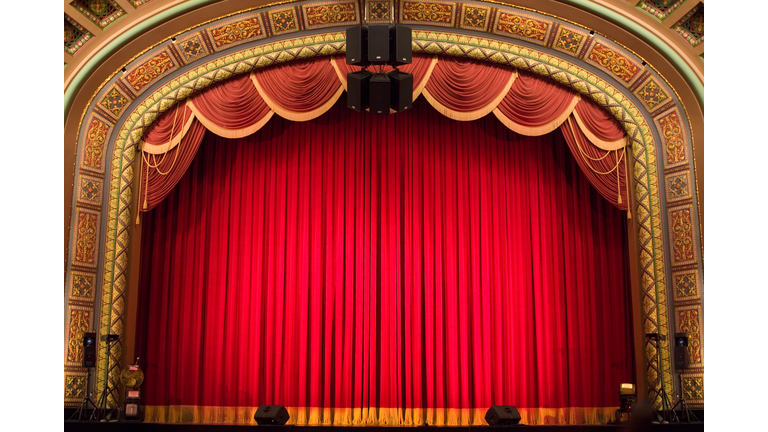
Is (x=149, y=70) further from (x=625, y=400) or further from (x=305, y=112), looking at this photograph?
(x=625, y=400)

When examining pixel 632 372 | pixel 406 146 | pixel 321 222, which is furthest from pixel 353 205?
pixel 632 372

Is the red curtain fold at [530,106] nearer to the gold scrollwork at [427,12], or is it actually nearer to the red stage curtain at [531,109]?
the red stage curtain at [531,109]

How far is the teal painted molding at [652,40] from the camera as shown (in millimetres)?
7102

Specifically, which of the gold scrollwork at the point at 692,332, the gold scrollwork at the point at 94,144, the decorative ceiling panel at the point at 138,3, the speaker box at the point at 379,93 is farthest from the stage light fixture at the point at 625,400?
the decorative ceiling panel at the point at 138,3

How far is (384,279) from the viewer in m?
8.09

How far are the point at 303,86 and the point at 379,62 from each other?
4.55 feet

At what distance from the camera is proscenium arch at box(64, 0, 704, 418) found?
24.3ft

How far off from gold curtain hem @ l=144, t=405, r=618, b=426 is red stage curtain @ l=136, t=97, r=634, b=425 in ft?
0.07

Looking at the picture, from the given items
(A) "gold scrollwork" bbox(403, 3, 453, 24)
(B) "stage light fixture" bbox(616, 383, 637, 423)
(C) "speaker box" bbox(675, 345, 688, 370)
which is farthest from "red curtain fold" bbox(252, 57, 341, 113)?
(C) "speaker box" bbox(675, 345, 688, 370)

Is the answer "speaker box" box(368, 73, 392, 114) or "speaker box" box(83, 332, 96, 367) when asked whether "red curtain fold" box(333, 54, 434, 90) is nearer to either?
"speaker box" box(368, 73, 392, 114)

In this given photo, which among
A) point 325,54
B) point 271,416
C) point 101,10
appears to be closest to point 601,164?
point 325,54

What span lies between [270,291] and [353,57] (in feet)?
9.64

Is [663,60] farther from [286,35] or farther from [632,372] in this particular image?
[286,35]

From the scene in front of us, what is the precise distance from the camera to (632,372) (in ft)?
25.8
